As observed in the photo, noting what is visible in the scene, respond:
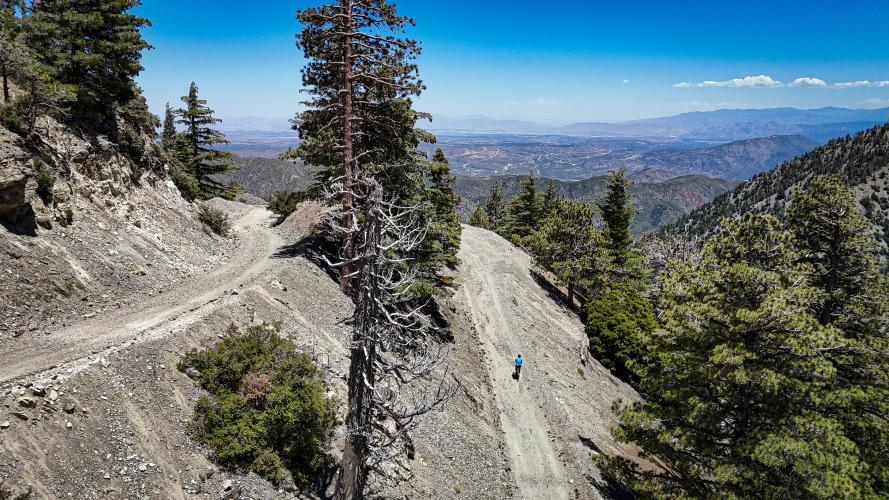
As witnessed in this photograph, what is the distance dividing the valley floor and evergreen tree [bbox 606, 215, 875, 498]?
5929 millimetres

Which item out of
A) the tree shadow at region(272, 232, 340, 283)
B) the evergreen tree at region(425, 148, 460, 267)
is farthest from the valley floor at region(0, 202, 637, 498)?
the evergreen tree at region(425, 148, 460, 267)

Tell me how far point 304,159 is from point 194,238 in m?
8.87

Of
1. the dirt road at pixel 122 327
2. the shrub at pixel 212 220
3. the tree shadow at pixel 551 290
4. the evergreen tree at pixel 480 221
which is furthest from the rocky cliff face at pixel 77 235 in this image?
the evergreen tree at pixel 480 221

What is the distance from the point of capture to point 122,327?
12453 mm

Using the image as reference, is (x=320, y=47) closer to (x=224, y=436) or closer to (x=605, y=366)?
(x=224, y=436)

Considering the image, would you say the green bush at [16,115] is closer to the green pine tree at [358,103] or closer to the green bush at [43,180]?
the green bush at [43,180]

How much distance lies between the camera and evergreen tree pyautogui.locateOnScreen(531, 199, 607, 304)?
37.1 metres

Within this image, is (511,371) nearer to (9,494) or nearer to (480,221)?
(9,494)

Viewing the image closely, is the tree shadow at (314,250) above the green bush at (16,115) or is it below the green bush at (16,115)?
below

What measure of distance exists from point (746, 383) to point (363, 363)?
1130cm

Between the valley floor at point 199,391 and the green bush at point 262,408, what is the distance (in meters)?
0.38

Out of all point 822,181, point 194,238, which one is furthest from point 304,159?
point 822,181

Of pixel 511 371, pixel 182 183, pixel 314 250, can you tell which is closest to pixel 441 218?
pixel 314 250

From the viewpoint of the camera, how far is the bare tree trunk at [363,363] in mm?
7988
